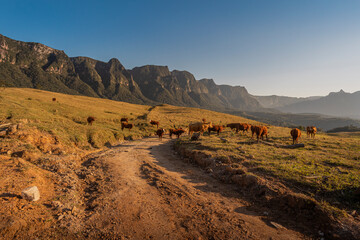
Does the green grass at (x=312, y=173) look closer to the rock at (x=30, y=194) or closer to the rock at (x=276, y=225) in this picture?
the rock at (x=276, y=225)

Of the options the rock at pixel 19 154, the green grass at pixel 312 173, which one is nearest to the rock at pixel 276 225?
the green grass at pixel 312 173

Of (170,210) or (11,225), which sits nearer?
(11,225)

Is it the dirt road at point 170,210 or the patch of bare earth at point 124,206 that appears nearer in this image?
the patch of bare earth at point 124,206

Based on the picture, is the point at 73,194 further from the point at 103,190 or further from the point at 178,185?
the point at 178,185

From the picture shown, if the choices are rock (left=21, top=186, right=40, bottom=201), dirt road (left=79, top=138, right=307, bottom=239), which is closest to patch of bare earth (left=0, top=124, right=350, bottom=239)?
dirt road (left=79, top=138, right=307, bottom=239)

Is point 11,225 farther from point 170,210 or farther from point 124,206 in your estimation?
point 170,210

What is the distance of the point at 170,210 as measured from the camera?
20.7ft

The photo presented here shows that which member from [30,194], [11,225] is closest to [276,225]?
[11,225]

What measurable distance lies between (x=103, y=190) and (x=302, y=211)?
28.4 ft

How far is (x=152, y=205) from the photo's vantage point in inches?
259

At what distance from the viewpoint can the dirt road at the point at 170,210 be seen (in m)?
5.14

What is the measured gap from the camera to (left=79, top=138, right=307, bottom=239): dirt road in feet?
16.9

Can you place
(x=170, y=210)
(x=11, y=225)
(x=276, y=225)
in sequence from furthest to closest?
(x=170, y=210), (x=276, y=225), (x=11, y=225)

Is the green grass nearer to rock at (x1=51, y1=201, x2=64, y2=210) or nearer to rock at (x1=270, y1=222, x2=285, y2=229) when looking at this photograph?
rock at (x1=270, y1=222, x2=285, y2=229)
